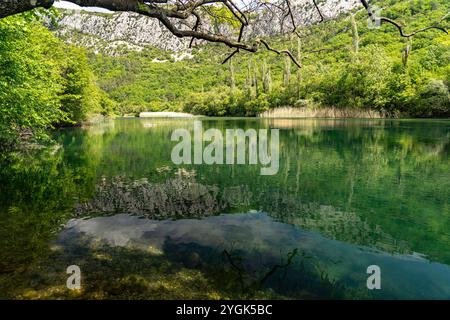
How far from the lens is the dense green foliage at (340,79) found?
55406 millimetres

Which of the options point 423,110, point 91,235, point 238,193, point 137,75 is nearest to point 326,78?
point 423,110

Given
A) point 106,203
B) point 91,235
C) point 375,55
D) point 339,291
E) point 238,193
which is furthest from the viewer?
point 375,55

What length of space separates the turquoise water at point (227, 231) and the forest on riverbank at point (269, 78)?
389cm

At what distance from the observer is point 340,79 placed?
68688 millimetres

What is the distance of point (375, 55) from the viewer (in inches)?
2466

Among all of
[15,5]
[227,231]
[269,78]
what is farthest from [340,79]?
[15,5]

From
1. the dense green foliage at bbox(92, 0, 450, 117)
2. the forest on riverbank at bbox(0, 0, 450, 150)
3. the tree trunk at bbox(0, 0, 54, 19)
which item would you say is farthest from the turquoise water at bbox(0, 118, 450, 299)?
the dense green foliage at bbox(92, 0, 450, 117)

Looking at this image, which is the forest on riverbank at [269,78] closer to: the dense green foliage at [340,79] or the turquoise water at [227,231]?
the dense green foliage at [340,79]

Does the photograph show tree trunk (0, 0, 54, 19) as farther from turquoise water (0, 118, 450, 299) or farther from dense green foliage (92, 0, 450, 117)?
turquoise water (0, 118, 450, 299)

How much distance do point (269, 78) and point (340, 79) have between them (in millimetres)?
27018

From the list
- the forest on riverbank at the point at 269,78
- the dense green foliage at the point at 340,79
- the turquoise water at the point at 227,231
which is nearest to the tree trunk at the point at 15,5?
the forest on riverbank at the point at 269,78

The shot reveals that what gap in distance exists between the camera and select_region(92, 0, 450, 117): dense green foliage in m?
55.4

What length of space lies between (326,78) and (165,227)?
73.0m
